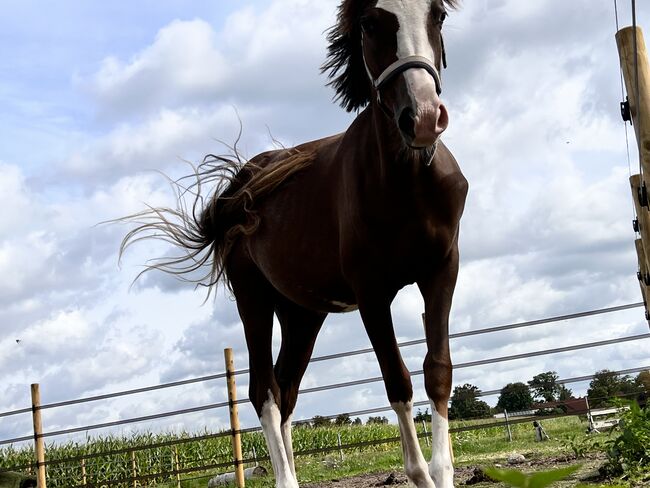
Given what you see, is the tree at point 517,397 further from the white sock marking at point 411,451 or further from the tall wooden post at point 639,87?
the white sock marking at point 411,451

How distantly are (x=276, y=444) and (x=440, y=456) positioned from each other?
63.2 inches

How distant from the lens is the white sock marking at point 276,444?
448 cm

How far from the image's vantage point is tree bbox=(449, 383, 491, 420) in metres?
8.97

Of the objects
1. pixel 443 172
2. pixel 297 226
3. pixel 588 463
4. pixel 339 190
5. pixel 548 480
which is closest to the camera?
pixel 548 480

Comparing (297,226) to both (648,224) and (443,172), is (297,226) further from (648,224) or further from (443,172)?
(648,224)

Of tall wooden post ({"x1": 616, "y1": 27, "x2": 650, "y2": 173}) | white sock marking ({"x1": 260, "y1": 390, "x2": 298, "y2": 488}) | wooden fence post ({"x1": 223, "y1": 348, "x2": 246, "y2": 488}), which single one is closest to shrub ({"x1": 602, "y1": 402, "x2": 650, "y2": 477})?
tall wooden post ({"x1": 616, "y1": 27, "x2": 650, "y2": 173})

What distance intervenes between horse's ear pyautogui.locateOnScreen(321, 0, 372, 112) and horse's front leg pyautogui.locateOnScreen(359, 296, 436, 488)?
3.43 feet

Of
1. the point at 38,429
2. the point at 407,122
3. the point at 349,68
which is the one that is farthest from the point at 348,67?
the point at 38,429

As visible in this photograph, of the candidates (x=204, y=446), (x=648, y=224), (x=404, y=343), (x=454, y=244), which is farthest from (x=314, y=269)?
(x=204, y=446)

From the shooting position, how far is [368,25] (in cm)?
322

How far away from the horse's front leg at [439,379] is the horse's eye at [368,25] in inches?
42.3

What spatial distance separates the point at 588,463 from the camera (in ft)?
16.8

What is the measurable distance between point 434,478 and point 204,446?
18.1 meters

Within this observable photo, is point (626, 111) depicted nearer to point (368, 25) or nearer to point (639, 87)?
point (639, 87)
